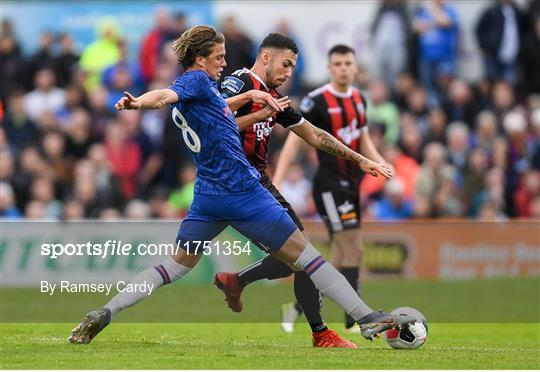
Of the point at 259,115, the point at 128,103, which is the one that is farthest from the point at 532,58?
the point at 128,103

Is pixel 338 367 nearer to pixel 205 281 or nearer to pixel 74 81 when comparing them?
pixel 205 281

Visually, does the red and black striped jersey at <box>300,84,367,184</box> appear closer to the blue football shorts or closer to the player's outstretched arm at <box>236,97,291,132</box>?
the player's outstretched arm at <box>236,97,291,132</box>

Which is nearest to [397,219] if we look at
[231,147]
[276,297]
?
[276,297]

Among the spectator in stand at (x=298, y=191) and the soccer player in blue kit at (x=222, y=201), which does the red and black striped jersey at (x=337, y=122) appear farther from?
the spectator in stand at (x=298, y=191)

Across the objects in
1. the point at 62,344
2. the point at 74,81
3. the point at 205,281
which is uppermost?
the point at 74,81

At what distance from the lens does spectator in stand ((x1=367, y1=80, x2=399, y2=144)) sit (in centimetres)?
→ 2344

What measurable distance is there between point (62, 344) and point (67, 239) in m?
6.96

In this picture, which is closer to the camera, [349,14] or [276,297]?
[276,297]

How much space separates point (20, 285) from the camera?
1878 cm

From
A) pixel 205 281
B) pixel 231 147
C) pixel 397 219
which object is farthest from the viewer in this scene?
pixel 397 219

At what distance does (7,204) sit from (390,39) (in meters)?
7.85

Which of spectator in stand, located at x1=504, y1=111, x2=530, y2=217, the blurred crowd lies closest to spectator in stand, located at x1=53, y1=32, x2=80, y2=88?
the blurred crowd

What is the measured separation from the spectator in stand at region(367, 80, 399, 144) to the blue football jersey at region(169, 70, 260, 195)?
12.8 meters

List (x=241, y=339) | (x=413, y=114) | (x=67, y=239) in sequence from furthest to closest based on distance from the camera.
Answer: (x=413, y=114) < (x=67, y=239) < (x=241, y=339)
